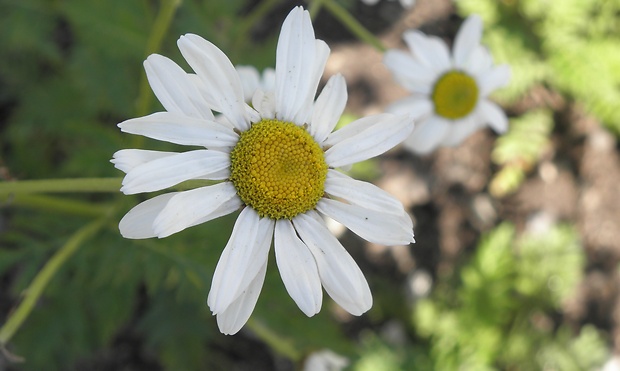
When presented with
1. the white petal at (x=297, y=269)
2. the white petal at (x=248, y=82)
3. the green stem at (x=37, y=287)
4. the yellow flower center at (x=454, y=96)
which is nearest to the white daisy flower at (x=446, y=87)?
the yellow flower center at (x=454, y=96)

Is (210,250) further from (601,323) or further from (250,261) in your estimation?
(601,323)

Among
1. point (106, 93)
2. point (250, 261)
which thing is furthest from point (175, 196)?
point (106, 93)

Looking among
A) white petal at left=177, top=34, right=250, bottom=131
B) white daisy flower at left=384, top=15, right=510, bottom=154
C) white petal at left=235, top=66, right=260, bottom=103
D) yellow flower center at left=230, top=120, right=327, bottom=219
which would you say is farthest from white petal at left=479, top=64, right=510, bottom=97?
white petal at left=177, top=34, right=250, bottom=131

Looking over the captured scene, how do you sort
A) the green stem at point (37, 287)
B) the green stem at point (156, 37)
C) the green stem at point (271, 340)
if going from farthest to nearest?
the green stem at point (271, 340)
the green stem at point (156, 37)
the green stem at point (37, 287)

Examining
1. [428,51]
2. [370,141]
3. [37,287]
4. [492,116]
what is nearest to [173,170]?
[370,141]

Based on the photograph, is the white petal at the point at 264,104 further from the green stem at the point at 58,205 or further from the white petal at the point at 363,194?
the green stem at the point at 58,205

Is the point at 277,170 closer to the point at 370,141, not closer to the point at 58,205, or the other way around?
the point at 370,141

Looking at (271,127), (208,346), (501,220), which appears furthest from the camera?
(501,220)

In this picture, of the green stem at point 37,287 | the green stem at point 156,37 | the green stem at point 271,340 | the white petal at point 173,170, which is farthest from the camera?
the green stem at point 271,340
